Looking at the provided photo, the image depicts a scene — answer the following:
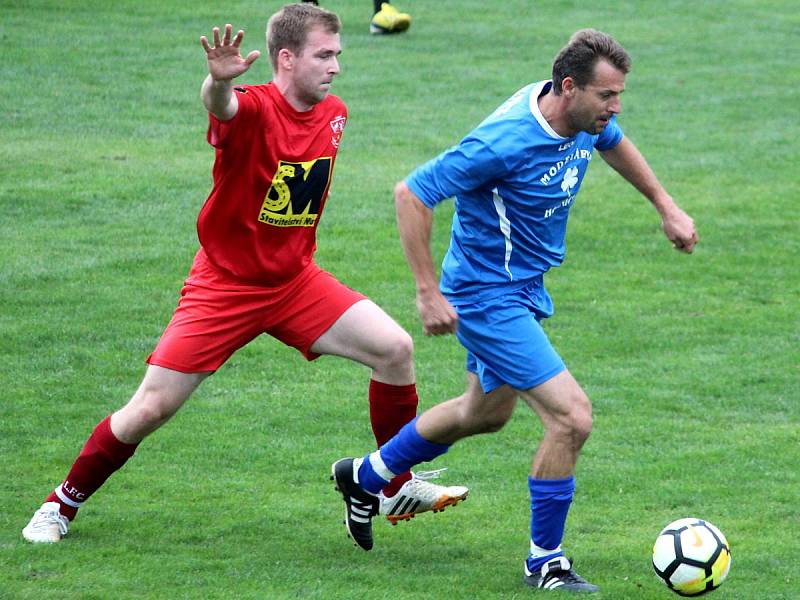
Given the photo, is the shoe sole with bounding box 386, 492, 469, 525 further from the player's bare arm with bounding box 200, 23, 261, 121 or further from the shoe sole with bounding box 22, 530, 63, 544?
the player's bare arm with bounding box 200, 23, 261, 121

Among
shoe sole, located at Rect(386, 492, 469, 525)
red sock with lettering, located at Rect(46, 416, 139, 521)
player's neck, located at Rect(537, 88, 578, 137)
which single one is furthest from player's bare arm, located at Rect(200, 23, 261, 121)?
shoe sole, located at Rect(386, 492, 469, 525)

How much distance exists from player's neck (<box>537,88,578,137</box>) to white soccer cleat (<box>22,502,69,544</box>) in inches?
109

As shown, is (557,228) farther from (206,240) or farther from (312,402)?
(312,402)

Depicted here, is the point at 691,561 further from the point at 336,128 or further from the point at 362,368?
the point at 362,368

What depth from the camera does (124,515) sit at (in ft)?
21.6

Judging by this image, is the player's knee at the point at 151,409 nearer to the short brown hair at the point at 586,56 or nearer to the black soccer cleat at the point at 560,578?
the black soccer cleat at the point at 560,578

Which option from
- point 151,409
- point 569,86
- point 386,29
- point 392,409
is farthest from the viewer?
point 386,29

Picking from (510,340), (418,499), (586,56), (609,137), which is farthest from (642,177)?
(418,499)

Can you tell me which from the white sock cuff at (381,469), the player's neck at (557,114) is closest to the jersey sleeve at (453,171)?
the player's neck at (557,114)

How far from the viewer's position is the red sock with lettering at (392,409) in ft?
21.4

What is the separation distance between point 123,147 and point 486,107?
15.0 ft

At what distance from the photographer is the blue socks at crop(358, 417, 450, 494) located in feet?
20.4

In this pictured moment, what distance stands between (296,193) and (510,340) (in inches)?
48.5

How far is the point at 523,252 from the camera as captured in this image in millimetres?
5922
